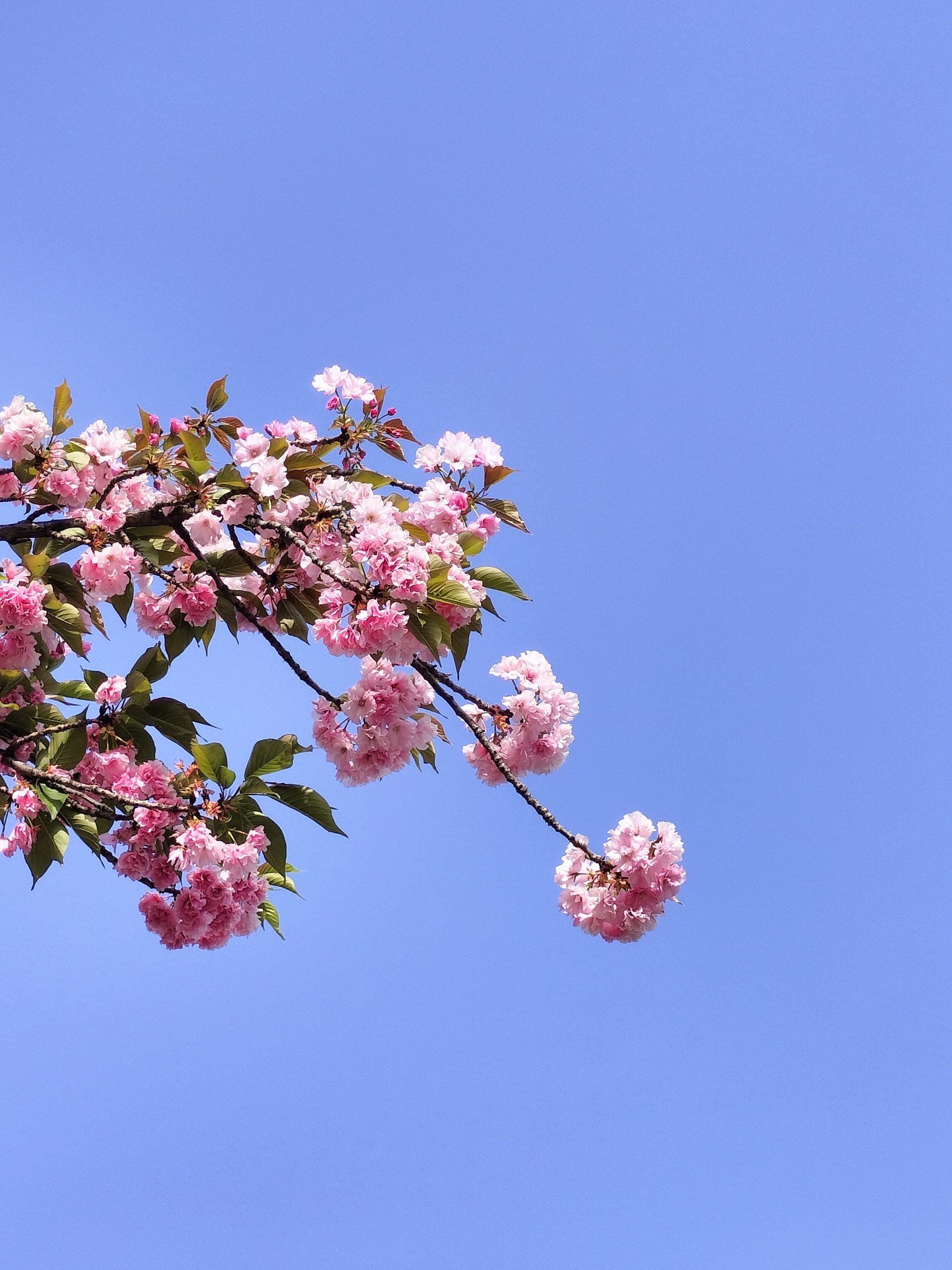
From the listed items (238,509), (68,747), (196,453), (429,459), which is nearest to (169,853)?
(68,747)

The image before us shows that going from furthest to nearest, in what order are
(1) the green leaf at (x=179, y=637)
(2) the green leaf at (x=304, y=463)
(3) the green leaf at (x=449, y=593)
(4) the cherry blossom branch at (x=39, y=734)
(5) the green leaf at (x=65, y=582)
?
1. (1) the green leaf at (x=179, y=637)
2. (5) the green leaf at (x=65, y=582)
3. (2) the green leaf at (x=304, y=463)
4. (4) the cherry blossom branch at (x=39, y=734)
5. (3) the green leaf at (x=449, y=593)

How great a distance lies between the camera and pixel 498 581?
3521 millimetres

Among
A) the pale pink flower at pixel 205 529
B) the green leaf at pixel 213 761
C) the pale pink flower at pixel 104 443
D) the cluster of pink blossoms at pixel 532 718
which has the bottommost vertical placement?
the cluster of pink blossoms at pixel 532 718

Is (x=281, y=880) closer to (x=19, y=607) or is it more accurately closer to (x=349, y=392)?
(x=19, y=607)

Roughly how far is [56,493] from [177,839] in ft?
4.83

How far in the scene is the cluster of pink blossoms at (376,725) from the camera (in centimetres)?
335

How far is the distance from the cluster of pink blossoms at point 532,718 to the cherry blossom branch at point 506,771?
13 cm

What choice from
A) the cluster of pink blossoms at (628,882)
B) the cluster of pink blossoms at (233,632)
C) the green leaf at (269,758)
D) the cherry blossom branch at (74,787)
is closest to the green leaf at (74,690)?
the cluster of pink blossoms at (233,632)

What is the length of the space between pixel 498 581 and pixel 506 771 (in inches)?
28.4

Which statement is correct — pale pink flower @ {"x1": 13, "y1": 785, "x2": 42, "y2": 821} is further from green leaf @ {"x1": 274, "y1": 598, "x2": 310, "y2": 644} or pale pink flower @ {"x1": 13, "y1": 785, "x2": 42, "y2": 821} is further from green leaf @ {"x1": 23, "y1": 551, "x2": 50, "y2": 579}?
green leaf @ {"x1": 274, "y1": 598, "x2": 310, "y2": 644}

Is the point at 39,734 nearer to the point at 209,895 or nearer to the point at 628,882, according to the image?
the point at 209,895

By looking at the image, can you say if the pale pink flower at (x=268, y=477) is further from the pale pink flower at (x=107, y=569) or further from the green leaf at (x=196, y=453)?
the pale pink flower at (x=107, y=569)

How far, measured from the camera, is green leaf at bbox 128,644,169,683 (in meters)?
3.62

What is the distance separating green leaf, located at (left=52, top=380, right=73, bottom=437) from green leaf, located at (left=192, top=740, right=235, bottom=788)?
143 centimetres
